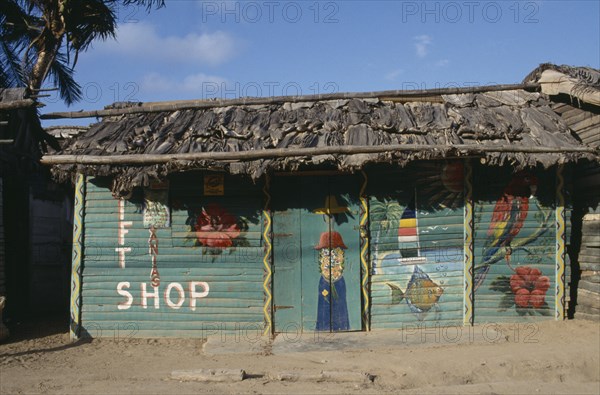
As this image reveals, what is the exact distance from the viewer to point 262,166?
734cm

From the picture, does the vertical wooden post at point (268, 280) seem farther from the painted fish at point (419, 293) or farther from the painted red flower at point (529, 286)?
the painted red flower at point (529, 286)

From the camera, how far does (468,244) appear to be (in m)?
7.93

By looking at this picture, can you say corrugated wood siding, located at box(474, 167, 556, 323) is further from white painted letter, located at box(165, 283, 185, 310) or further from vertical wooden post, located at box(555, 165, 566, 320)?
A: white painted letter, located at box(165, 283, 185, 310)

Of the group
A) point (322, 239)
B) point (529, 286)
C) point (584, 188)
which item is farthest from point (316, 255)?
point (584, 188)

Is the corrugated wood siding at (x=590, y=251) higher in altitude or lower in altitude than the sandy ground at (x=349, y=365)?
higher

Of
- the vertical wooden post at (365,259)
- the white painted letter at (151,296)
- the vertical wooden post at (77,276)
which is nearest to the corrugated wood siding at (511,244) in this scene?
the vertical wooden post at (365,259)

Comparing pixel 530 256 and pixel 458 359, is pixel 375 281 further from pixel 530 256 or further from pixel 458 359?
pixel 530 256

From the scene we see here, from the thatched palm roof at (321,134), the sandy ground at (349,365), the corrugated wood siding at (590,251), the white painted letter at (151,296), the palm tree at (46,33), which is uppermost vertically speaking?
the palm tree at (46,33)

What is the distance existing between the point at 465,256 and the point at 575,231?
178 cm

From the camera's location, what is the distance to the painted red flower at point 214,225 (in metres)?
8.10

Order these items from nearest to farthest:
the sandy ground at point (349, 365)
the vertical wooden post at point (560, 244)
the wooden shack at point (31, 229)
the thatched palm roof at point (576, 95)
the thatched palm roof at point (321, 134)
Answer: the sandy ground at point (349, 365), the thatched palm roof at point (321, 134), the thatched palm roof at point (576, 95), the vertical wooden post at point (560, 244), the wooden shack at point (31, 229)

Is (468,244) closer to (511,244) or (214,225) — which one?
(511,244)

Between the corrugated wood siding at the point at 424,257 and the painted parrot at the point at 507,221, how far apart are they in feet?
1.29

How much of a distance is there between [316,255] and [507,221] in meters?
2.79
